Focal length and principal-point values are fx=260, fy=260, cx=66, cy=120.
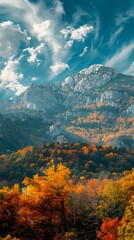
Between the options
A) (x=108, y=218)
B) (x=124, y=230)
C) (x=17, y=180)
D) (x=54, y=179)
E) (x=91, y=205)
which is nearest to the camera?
(x=124, y=230)

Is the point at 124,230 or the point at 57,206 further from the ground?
the point at 57,206

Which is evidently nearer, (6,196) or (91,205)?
(6,196)

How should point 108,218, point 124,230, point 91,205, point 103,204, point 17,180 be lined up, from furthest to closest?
point 17,180 < point 91,205 < point 103,204 < point 108,218 < point 124,230

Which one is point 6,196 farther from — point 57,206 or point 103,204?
point 103,204

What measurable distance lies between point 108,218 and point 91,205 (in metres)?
17.1

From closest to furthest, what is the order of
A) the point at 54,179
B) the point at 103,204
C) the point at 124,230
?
the point at 124,230
the point at 54,179
the point at 103,204

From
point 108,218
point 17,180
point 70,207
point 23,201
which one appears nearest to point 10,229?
point 23,201

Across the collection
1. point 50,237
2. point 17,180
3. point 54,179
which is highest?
point 17,180

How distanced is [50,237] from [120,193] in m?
23.9

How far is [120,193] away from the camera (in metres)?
76.0

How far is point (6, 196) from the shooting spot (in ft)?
219

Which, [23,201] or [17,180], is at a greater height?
[17,180]

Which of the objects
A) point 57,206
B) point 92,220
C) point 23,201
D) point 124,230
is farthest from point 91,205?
point 124,230

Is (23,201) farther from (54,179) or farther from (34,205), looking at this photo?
(54,179)
